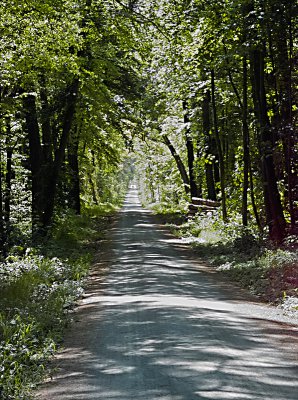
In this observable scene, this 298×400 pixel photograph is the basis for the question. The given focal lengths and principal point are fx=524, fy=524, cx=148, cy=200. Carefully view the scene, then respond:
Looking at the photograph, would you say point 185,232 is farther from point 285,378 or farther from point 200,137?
point 285,378

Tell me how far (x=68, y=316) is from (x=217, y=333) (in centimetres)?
302

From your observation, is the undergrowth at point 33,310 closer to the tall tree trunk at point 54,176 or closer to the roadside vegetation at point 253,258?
the tall tree trunk at point 54,176

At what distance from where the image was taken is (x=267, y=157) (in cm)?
1472

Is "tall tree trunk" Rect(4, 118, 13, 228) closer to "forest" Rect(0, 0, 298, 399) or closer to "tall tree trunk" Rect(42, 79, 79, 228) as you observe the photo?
"forest" Rect(0, 0, 298, 399)

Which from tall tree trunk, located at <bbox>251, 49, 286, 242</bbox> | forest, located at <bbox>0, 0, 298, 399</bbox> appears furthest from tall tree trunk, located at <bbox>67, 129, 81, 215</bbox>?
tall tree trunk, located at <bbox>251, 49, 286, 242</bbox>

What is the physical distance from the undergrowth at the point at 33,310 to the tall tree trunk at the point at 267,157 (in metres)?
5.43

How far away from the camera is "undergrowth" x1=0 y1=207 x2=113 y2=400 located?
596 centimetres

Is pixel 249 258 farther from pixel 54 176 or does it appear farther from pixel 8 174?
pixel 8 174

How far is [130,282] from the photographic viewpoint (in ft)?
40.1

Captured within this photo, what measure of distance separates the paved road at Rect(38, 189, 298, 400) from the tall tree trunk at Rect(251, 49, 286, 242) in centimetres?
346

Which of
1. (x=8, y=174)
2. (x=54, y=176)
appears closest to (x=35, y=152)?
(x=54, y=176)

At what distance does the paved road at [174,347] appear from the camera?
5219 millimetres

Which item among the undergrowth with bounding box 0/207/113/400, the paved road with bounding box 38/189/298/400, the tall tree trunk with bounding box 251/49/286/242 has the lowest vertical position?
the paved road with bounding box 38/189/298/400

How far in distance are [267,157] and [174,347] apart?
9.19 m
